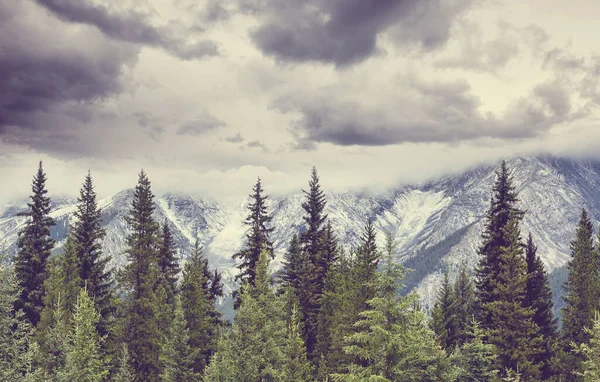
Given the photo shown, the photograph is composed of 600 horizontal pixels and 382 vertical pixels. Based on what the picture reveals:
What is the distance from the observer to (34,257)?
46.8 metres

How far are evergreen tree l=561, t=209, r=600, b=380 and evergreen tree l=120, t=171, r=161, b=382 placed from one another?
37.3 metres

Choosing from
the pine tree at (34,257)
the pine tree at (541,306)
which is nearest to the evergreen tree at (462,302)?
the pine tree at (541,306)

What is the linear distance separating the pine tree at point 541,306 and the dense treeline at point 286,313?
0.18 m

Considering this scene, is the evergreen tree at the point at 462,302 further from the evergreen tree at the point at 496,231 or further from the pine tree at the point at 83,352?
the pine tree at the point at 83,352

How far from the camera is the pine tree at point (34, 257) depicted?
4672 centimetres

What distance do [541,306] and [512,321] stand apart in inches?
326

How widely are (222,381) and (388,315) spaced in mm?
18025

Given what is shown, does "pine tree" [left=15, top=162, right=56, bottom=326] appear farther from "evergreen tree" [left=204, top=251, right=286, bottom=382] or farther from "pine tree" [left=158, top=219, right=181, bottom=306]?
"evergreen tree" [left=204, top=251, right=286, bottom=382]

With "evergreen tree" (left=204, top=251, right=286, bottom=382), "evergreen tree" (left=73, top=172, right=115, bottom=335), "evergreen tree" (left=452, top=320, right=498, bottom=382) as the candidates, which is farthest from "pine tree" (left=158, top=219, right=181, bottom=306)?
"evergreen tree" (left=452, top=320, right=498, bottom=382)

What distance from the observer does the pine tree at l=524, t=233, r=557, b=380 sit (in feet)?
143

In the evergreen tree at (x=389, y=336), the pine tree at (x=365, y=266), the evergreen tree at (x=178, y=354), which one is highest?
the pine tree at (x=365, y=266)

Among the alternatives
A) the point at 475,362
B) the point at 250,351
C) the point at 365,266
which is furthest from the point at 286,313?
the point at 475,362

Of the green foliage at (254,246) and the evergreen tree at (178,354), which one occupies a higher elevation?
the green foliage at (254,246)

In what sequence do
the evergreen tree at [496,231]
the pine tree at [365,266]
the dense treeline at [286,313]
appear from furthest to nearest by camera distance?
the evergreen tree at [496,231], the pine tree at [365,266], the dense treeline at [286,313]
